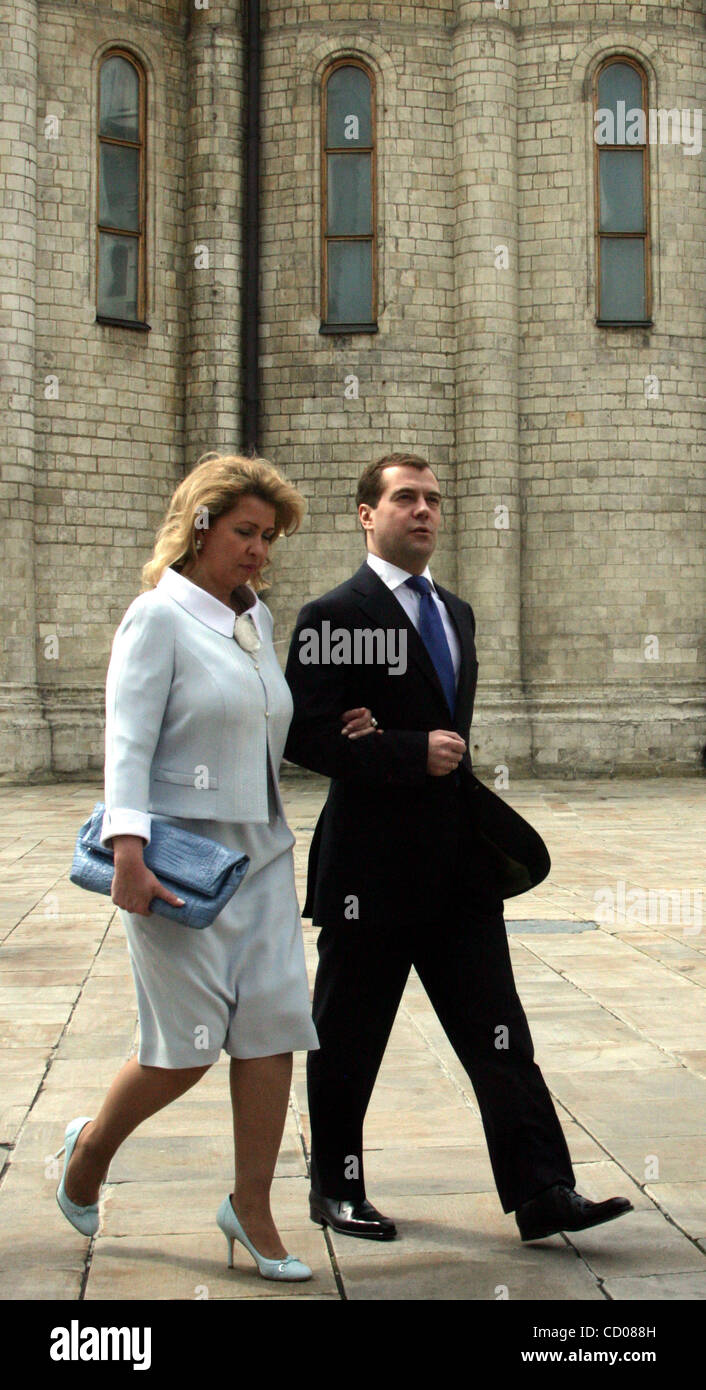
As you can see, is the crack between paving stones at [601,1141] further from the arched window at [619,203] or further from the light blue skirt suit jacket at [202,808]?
the arched window at [619,203]

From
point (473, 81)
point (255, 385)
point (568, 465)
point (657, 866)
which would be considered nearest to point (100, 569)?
point (255, 385)

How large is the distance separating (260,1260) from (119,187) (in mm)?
17898

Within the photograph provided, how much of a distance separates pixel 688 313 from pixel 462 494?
142 inches

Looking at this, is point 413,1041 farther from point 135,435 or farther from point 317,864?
point 135,435

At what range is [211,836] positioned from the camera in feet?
12.0

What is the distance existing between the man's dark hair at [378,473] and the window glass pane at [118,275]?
16054 millimetres

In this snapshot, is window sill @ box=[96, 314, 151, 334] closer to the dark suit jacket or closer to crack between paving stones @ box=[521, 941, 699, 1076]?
crack between paving stones @ box=[521, 941, 699, 1076]

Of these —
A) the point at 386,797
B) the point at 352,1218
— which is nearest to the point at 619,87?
the point at 386,797

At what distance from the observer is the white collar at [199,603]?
3.73m

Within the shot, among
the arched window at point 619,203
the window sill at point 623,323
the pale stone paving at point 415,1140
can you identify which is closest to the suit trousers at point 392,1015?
the pale stone paving at point 415,1140

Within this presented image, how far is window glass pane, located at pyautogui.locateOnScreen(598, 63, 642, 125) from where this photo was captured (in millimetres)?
20000

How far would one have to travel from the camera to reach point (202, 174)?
19703mm

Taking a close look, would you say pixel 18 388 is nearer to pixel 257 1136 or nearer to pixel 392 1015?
pixel 392 1015

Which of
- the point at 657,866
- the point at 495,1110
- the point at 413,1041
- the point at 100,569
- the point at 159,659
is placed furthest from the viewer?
the point at 100,569
